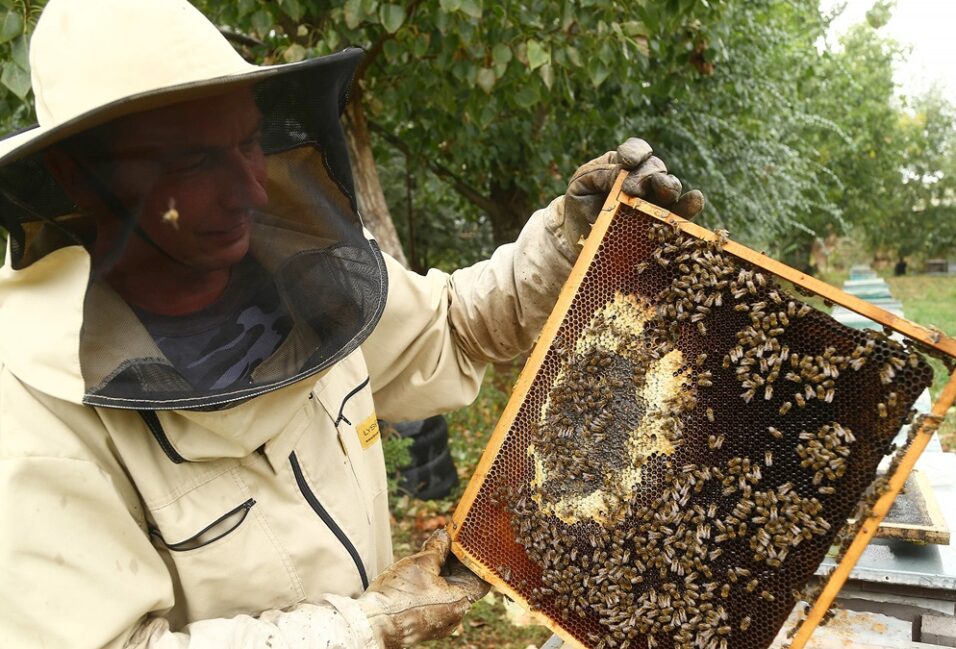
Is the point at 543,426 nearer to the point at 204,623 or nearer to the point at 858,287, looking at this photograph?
the point at 204,623

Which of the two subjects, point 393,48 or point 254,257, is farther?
point 393,48

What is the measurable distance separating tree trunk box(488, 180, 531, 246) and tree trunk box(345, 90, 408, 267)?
397 centimetres

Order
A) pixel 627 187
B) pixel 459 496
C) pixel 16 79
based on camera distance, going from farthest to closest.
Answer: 1. pixel 459 496
2. pixel 16 79
3. pixel 627 187

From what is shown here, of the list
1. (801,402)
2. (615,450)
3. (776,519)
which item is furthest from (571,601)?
(801,402)

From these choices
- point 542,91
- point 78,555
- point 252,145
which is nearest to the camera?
point 78,555

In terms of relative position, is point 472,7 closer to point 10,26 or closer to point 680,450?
point 10,26

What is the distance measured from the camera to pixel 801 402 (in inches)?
73.6

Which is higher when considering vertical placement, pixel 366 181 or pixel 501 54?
pixel 501 54

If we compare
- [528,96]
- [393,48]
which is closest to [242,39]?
[393,48]

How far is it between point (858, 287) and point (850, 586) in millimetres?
8414

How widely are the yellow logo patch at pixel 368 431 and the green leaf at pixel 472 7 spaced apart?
242cm

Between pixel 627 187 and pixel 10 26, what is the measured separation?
3.05 meters

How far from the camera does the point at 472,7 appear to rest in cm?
376

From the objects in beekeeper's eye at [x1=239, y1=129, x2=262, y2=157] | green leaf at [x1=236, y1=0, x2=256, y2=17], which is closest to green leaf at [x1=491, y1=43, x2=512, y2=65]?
green leaf at [x1=236, y1=0, x2=256, y2=17]
